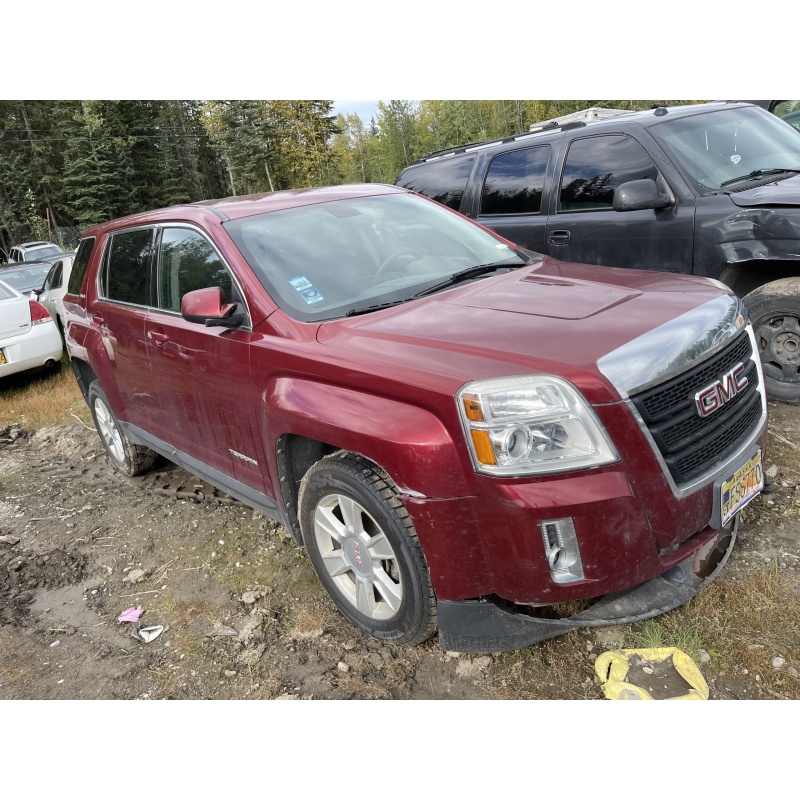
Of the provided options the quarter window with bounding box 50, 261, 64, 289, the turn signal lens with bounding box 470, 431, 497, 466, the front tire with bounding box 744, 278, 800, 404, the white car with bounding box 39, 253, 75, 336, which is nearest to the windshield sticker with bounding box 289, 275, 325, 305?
the turn signal lens with bounding box 470, 431, 497, 466

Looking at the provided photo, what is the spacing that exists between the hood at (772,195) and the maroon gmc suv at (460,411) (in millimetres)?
1612

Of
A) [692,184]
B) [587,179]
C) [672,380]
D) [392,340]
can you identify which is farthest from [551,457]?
[587,179]

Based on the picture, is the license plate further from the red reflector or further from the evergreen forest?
the evergreen forest

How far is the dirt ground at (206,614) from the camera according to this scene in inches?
101

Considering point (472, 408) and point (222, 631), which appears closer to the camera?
point (472, 408)

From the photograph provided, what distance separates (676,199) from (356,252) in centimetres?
248

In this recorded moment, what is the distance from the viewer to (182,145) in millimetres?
43500

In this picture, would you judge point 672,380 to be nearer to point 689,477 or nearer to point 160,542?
point 689,477

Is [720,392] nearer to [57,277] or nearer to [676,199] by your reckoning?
[676,199]

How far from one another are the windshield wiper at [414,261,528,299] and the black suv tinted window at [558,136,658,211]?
1.92 m

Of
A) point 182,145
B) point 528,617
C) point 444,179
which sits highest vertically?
point 182,145

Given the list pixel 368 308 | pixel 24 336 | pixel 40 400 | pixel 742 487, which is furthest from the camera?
pixel 24 336

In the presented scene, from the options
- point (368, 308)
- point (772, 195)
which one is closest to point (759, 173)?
point (772, 195)

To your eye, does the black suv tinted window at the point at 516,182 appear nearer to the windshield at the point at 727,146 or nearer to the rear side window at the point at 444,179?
the rear side window at the point at 444,179
